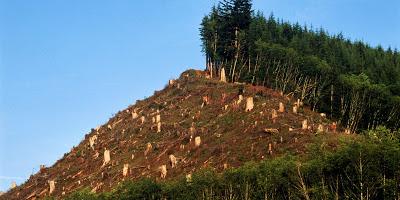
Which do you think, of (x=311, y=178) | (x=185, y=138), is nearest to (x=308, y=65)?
(x=185, y=138)

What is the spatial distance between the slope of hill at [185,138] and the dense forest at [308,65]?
7133 mm

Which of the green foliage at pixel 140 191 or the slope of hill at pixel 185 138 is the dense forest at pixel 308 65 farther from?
the green foliage at pixel 140 191

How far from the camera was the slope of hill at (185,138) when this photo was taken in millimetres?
59562

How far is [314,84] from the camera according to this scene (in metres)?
84.8

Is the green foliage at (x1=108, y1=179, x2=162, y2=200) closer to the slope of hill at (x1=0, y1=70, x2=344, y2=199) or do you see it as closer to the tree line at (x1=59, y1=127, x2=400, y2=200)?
the tree line at (x1=59, y1=127, x2=400, y2=200)

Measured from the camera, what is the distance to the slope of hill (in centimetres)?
5956

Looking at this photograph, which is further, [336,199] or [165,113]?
[165,113]

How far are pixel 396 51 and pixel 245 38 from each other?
36310 mm

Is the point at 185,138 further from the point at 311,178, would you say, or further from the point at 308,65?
the point at 308,65

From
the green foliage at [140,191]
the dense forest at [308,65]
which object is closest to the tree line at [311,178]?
the green foliage at [140,191]

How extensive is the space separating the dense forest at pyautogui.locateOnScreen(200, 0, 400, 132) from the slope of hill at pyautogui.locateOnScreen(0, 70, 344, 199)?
7.13 meters

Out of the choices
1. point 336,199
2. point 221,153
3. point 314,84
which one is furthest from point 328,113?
point 336,199

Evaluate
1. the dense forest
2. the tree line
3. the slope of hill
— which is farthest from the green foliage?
the dense forest

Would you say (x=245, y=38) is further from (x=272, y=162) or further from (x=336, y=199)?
(x=336, y=199)
